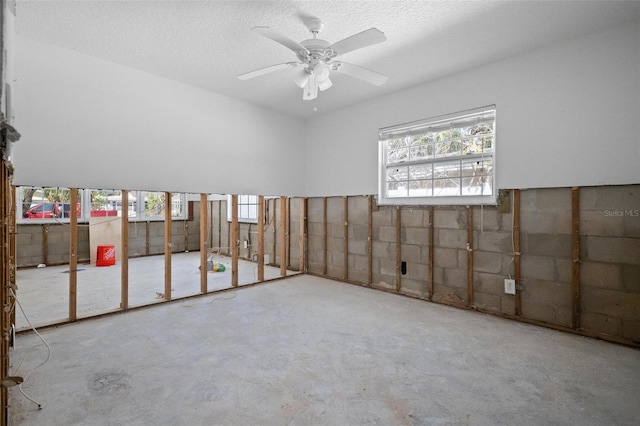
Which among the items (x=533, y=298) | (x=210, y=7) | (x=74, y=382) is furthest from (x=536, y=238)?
(x=74, y=382)

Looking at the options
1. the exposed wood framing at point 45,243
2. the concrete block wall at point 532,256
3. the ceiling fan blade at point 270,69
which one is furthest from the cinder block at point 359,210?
the exposed wood framing at point 45,243

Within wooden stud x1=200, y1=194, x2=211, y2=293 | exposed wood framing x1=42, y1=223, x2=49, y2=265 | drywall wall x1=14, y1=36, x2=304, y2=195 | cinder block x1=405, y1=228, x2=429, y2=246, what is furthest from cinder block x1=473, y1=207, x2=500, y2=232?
exposed wood framing x1=42, y1=223, x2=49, y2=265

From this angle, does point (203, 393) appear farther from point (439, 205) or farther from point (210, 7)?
point (439, 205)

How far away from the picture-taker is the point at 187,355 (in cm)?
280

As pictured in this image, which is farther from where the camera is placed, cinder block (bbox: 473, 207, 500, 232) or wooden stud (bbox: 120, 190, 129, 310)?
wooden stud (bbox: 120, 190, 129, 310)

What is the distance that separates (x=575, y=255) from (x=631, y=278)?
46 cm

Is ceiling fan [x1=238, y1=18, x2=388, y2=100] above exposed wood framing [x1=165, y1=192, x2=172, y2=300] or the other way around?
above

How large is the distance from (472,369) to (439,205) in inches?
89.7

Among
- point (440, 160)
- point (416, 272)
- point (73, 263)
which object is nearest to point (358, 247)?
point (416, 272)

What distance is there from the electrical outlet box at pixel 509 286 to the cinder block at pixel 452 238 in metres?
0.63

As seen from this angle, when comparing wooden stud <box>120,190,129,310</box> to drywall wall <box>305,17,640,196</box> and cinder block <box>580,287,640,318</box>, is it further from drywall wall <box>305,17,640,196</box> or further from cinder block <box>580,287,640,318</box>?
cinder block <box>580,287,640,318</box>

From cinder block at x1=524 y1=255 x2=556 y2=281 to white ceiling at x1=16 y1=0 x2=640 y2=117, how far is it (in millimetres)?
2392

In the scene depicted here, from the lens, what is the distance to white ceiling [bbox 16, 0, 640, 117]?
9.11 ft

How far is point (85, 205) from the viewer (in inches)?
297
